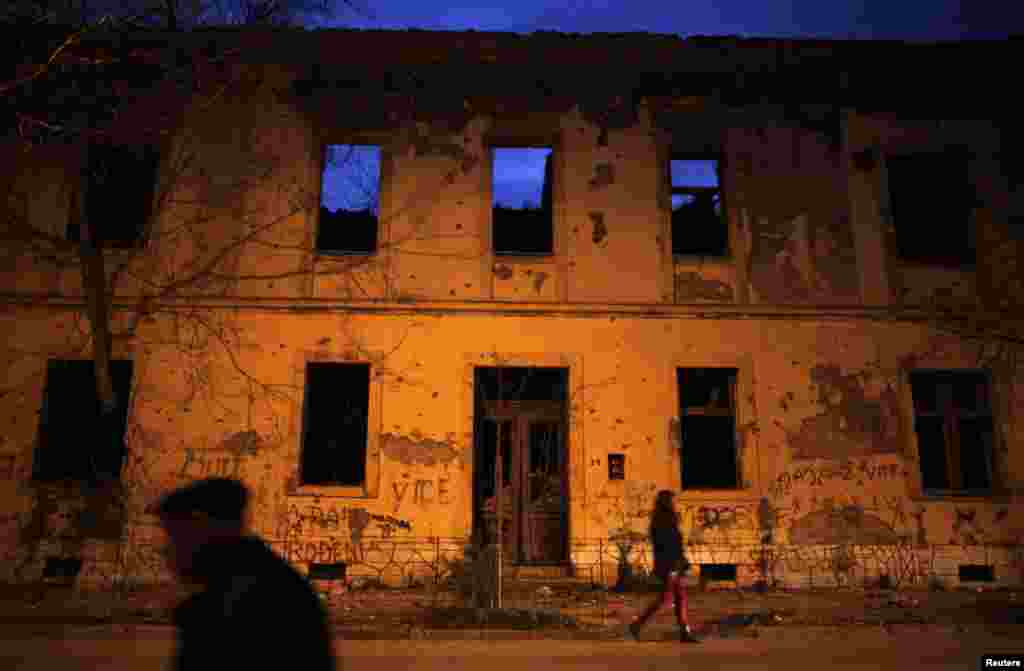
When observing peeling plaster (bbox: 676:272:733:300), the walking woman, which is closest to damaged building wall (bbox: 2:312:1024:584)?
peeling plaster (bbox: 676:272:733:300)

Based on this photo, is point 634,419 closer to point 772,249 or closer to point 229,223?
point 772,249

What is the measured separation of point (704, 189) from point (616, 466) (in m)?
5.21

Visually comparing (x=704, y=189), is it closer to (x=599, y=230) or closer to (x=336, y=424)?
(x=599, y=230)

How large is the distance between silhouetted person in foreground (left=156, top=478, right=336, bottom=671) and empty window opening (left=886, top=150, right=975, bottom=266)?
41.1 ft

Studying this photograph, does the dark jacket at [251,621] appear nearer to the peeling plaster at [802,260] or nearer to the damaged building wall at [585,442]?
the damaged building wall at [585,442]

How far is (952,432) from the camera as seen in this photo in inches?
449

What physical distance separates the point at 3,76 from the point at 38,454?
5.59 metres

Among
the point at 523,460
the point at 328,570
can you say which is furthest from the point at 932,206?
the point at 328,570

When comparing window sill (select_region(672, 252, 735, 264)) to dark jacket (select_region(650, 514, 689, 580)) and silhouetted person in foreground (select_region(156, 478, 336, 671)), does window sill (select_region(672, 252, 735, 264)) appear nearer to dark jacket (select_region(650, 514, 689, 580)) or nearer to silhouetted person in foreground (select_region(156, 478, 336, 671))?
dark jacket (select_region(650, 514, 689, 580))

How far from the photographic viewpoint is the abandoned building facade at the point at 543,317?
1068 centimetres

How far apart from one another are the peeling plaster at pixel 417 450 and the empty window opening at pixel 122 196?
5.39 metres

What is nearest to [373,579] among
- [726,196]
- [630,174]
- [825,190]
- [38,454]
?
[38,454]

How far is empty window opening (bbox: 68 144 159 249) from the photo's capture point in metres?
11.4

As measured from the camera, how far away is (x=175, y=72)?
11.1 metres
